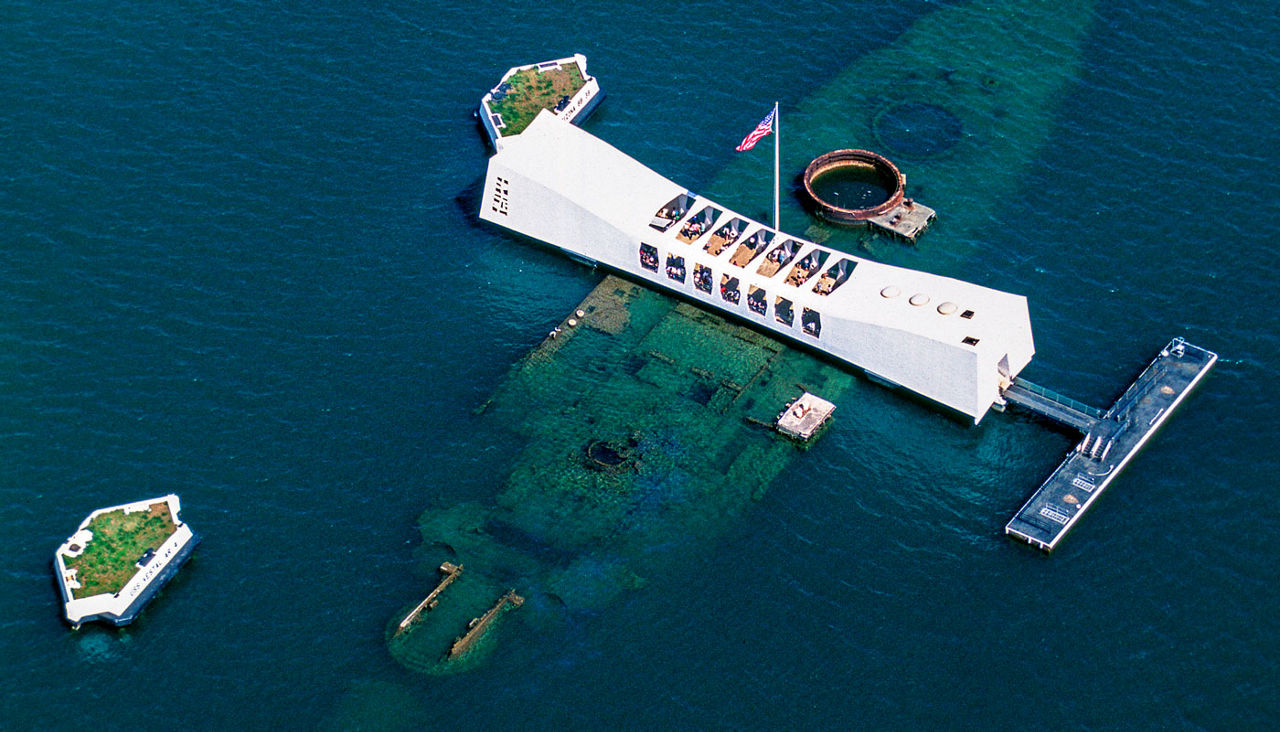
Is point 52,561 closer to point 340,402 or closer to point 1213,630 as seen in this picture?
point 340,402

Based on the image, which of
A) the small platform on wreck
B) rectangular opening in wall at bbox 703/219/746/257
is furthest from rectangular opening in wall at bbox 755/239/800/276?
the small platform on wreck

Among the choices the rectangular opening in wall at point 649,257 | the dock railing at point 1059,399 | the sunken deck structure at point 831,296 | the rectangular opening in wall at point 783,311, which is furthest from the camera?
the rectangular opening in wall at point 649,257

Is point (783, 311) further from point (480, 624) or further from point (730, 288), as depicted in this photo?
point (480, 624)

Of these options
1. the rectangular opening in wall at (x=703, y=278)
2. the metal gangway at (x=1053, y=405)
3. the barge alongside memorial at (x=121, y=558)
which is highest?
the metal gangway at (x=1053, y=405)

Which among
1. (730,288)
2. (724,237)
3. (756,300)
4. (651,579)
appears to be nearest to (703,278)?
(730,288)

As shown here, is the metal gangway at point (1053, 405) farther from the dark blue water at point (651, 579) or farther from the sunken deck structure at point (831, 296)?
the dark blue water at point (651, 579)

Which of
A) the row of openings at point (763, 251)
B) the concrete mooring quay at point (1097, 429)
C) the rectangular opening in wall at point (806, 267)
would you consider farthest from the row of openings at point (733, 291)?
the concrete mooring quay at point (1097, 429)
